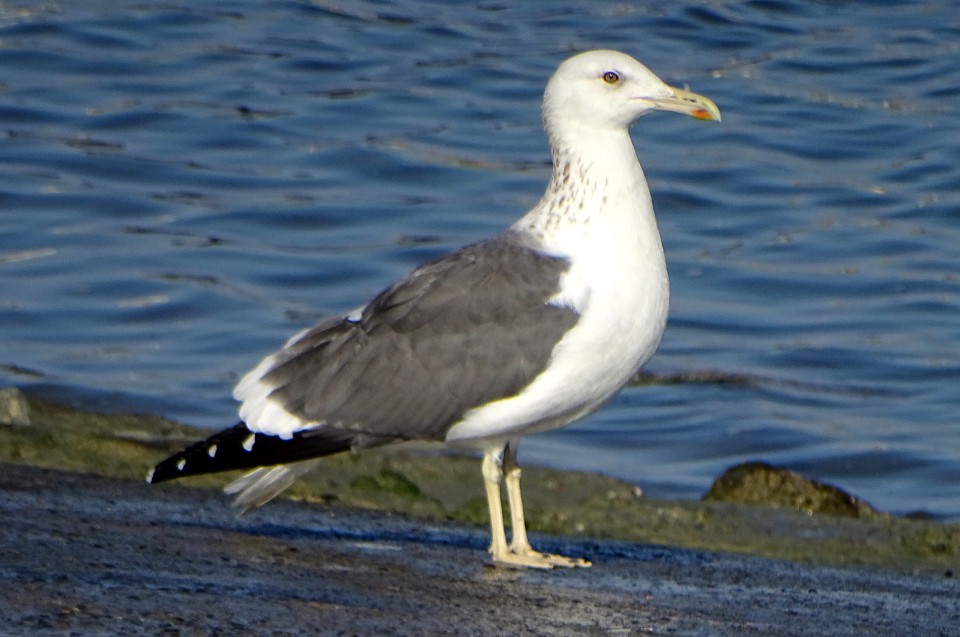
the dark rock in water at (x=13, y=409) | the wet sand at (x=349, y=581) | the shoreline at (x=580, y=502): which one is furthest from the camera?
the dark rock in water at (x=13, y=409)

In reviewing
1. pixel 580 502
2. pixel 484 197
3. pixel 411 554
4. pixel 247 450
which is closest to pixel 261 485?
pixel 247 450

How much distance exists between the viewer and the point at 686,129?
17.5 metres

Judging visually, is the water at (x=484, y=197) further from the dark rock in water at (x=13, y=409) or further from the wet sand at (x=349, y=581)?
the wet sand at (x=349, y=581)

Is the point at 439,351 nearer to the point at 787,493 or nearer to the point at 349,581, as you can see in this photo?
the point at 349,581

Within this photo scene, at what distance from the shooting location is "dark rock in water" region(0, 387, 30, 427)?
27.0 feet

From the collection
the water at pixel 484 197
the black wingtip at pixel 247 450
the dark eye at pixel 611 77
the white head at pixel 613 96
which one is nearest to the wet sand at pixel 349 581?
the black wingtip at pixel 247 450

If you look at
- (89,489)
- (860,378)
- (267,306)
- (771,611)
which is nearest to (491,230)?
(267,306)

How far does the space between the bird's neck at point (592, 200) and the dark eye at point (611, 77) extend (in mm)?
177

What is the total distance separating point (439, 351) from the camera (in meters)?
6.03

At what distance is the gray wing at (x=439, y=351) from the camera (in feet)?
19.3

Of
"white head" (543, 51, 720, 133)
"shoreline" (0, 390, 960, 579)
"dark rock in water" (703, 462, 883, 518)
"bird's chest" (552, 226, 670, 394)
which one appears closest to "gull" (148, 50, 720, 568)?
"bird's chest" (552, 226, 670, 394)

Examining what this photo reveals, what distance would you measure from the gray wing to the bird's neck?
13cm

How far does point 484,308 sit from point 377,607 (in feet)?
4.92

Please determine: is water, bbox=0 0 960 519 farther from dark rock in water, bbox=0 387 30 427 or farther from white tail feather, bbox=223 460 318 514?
white tail feather, bbox=223 460 318 514
